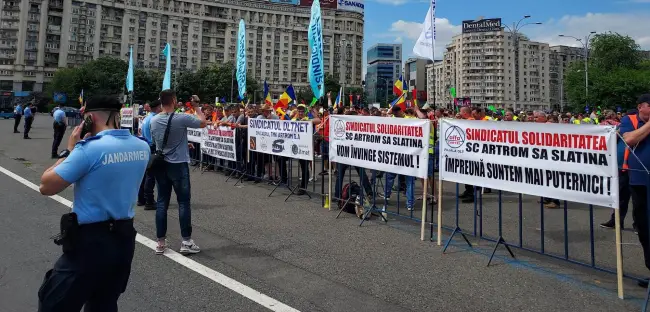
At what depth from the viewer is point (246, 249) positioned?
581 cm

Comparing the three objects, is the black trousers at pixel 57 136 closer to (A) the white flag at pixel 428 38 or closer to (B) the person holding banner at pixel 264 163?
(B) the person holding banner at pixel 264 163

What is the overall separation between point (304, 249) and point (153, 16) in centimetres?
11573

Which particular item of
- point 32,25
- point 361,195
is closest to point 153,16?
point 32,25

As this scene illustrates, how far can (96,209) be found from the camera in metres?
2.56

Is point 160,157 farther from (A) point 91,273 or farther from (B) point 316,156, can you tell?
(B) point 316,156

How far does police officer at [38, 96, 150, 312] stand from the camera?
93.1 inches

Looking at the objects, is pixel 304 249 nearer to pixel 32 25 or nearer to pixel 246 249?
pixel 246 249

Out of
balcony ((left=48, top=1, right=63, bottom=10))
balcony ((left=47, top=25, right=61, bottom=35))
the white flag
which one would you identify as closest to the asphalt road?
the white flag

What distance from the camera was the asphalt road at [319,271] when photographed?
4148mm

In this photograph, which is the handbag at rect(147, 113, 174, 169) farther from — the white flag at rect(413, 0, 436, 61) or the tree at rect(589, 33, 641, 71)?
the tree at rect(589, 33, 641, 71)

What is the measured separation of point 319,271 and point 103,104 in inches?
121

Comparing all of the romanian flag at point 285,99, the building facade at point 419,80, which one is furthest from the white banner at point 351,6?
the romanian flag at point 285,99

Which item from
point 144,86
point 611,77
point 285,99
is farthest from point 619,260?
point 144,86

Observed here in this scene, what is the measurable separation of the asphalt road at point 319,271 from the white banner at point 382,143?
104 cm
